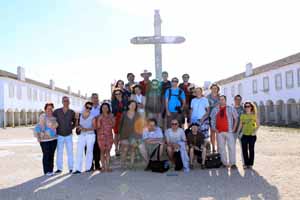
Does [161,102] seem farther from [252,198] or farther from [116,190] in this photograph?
[252,198]

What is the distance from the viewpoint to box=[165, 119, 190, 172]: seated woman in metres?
7.81

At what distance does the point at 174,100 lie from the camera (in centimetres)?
850

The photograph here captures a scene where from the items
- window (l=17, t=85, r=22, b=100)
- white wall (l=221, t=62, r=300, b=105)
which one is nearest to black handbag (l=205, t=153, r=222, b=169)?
white wall (l=221, t=62, r=300, b=105)

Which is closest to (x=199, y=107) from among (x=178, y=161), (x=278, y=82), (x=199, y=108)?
(x=199, y=108)

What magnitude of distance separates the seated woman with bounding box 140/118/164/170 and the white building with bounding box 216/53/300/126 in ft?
73.9

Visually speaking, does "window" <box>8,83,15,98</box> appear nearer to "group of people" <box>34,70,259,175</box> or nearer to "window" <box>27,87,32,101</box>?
"window" <box>27,87,32,101</box>

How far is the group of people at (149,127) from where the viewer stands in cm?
771

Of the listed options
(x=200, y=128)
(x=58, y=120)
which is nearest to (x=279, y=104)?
(x=200, y=128)

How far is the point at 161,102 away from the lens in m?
8.72

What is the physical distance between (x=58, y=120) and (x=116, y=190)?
2491 mm

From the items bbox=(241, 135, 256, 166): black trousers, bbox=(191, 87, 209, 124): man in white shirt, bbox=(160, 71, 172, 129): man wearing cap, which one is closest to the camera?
bbox=(241, 135, 256, 166): black trousers

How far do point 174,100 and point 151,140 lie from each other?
1.21 m

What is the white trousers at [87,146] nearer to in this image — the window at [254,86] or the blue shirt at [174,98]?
the blue shirt at [174,98]

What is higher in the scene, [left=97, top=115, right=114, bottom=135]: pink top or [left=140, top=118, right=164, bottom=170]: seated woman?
[left=97, top=115, right=114, bottom=135]: pink top
